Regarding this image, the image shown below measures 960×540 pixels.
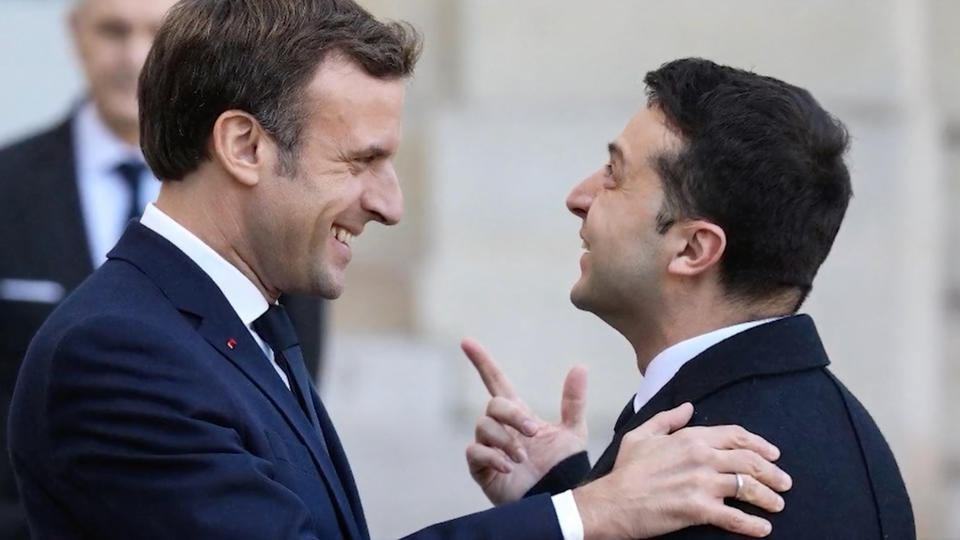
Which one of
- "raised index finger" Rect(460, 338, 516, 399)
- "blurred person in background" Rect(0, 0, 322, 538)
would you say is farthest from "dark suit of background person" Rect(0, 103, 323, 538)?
"raised index finger" Rect(460, 338, 516, 399)

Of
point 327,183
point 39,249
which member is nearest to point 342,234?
point 327,183

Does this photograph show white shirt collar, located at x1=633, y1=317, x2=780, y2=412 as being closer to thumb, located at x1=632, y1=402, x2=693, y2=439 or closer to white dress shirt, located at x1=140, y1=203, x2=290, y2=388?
thumb, located at x1=632, y1=402, x2=693, y2=439

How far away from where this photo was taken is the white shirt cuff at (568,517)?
2594 millimetres

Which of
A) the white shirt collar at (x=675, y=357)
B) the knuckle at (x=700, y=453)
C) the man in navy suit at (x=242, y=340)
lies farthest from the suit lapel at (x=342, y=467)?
the knuckle at (x=700, y=453)

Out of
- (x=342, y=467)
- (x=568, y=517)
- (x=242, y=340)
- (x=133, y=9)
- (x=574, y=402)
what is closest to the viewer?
(x=568, y=517)

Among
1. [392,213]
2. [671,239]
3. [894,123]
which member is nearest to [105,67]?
[392,213]

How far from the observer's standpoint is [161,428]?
247cm

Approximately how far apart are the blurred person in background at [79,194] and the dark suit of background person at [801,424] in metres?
1.50

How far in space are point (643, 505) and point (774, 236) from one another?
0.48 meters

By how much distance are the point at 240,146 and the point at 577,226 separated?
141 inches

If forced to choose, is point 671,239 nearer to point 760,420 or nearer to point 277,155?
point 760,420

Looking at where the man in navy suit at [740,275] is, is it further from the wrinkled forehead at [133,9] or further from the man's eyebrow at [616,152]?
the wrinkled forehead at [133,9]

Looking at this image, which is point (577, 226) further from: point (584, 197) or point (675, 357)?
point (675, 357)

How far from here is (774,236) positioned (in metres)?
2.70
